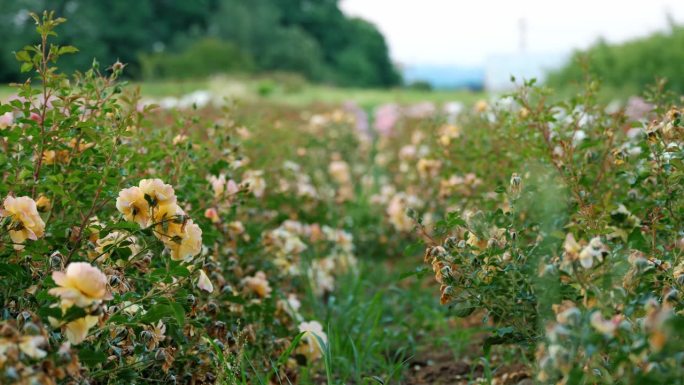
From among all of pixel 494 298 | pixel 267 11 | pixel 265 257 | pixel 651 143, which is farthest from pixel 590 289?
pixel 267 11

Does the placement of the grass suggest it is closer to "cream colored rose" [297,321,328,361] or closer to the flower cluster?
"cream colored rose" [297,321,328,361]

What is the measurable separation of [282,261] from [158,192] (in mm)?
1500

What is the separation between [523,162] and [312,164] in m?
2.68

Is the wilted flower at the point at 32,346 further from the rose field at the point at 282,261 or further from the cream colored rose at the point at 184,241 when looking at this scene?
the cream colored rose at the point at 184,241

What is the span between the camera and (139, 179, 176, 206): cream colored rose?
56.5 inches

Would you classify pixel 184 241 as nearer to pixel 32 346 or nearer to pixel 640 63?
pixel 32 346

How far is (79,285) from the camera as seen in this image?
1207mm

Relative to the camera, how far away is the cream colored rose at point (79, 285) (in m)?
1.19

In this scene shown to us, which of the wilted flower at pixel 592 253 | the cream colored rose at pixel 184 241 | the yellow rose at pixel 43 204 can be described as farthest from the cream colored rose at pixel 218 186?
the wilted flower at pixel 592 253

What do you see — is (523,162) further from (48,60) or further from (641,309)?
(48,60)

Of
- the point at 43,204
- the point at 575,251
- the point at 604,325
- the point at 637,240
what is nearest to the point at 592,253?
the point at 575,251

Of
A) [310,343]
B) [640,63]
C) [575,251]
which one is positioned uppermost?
[575,251]

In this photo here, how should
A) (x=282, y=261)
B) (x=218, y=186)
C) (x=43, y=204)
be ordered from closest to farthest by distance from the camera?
1. (x=43, y=204)
2. (x=218, y=186)
3. (x=282, y=261)

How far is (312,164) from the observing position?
506 cm
